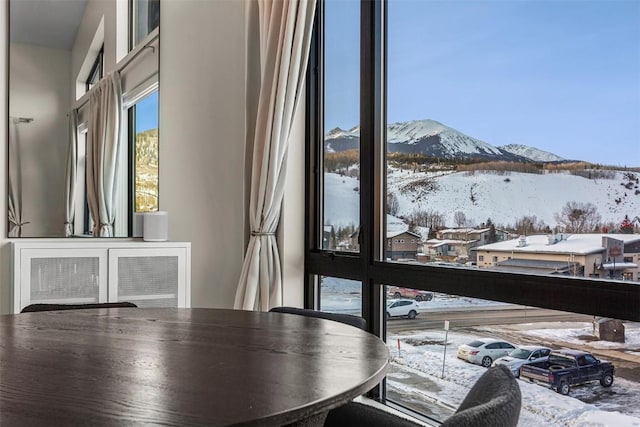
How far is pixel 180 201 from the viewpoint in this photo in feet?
11.7

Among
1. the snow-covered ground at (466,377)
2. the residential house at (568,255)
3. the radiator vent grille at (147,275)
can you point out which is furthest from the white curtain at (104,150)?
the residential house at (568,255)

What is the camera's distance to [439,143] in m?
2.51

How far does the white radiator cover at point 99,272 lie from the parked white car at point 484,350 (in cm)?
147

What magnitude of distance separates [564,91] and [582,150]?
0.70ft

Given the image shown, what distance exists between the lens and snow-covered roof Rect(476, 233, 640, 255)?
1.85m

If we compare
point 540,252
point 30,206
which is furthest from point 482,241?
point 30,206

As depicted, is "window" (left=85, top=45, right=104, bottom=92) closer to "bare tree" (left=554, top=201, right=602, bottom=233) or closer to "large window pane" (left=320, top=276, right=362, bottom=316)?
"large window pane" (left=320, top=276, right=362, bottom=316)

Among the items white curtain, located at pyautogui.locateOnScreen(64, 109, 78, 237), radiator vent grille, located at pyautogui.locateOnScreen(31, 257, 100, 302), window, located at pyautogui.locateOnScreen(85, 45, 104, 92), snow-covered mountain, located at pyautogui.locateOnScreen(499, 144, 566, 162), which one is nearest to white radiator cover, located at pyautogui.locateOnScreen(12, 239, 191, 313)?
radiator vent grille, located at pyautogui.locateOnScreen(31, 257, 100, 302)

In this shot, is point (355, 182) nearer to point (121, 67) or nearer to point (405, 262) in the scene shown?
point (405, 262)

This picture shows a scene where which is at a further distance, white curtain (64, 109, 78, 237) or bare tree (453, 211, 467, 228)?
white curtain (64, 109, 78, 237)

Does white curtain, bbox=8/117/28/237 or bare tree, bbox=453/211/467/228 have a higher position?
white curtain, bbox=8/117/28/237

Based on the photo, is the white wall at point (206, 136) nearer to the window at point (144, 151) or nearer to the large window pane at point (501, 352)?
the window at point (144, 151)

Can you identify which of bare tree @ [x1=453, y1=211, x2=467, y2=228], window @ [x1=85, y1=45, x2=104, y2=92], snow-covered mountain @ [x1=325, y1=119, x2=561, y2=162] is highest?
window @ [x1=85, y1=45, x2=104, y2=92]

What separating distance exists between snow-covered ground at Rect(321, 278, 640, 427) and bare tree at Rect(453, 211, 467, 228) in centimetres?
29
